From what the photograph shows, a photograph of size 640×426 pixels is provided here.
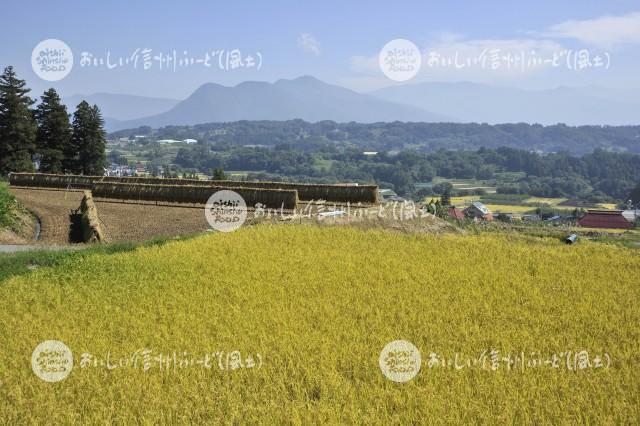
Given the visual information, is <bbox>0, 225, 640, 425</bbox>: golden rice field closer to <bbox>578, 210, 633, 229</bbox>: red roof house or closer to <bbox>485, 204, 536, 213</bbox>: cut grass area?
<bbox>578, 210, 633, 229</bbox>: red roof house

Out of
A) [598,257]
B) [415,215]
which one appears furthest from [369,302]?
[415,215]

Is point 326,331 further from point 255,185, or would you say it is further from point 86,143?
point 86,143

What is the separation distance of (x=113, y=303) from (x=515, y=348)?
9.52 m

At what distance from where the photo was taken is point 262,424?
802cm

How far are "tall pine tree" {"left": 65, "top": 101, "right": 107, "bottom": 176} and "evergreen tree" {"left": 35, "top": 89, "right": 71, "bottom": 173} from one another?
0.93m

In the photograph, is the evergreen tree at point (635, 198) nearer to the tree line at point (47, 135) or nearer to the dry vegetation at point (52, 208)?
the tree line at point (47, 135)

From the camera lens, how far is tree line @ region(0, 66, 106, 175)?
53.0 metres

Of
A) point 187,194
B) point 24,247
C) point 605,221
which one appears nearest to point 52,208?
point 187,194

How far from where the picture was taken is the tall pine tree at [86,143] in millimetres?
58406

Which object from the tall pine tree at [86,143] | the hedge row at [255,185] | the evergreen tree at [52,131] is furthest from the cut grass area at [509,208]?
A: the hedge row at [255,185]

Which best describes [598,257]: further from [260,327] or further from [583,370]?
[260,327]

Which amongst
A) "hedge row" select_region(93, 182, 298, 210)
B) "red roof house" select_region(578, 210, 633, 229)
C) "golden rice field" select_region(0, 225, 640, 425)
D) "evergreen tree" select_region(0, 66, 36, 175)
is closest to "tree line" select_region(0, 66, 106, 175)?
→ "evergreen tree" select_region(0, 66, 36, 175)

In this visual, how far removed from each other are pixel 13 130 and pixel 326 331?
51722 millimetres

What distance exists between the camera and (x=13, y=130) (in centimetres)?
5269
